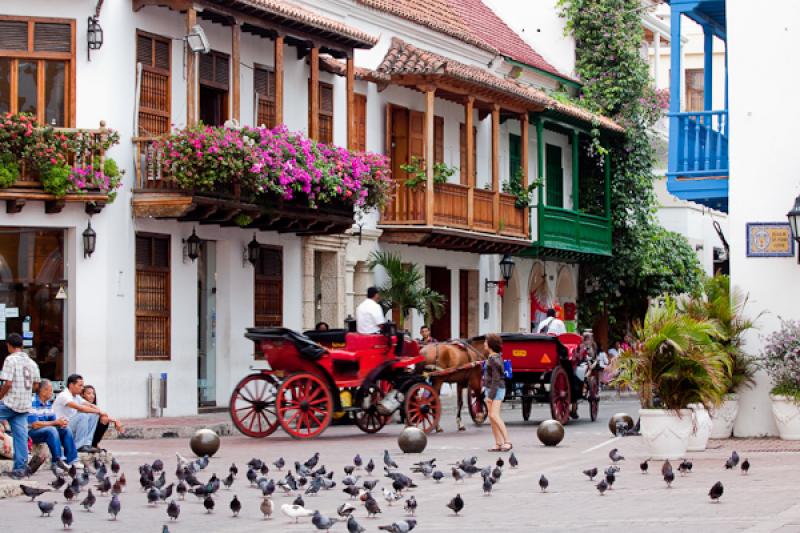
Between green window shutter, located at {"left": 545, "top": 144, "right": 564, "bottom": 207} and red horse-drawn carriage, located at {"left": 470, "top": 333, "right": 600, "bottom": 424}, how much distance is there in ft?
50.2

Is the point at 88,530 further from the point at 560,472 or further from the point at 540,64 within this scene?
the point at 540,64

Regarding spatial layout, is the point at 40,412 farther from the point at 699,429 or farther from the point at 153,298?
the point at 699,429

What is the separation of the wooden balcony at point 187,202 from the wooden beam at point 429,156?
18.1 ft

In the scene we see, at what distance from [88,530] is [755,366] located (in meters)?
10.2

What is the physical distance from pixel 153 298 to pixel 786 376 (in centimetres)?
1051

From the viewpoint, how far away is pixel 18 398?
16.8m

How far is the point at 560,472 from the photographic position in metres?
17.4

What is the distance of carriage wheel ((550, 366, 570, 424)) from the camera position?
82.5ft

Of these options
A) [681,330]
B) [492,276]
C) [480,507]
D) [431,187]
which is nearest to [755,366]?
[681,330]

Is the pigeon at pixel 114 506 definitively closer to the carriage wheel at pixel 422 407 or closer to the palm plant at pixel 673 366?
the palm plant at pixel 673 366

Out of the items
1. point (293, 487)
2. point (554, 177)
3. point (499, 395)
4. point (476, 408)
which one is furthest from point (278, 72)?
point (554, 177)

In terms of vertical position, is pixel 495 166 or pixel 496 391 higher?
pixel 495 166

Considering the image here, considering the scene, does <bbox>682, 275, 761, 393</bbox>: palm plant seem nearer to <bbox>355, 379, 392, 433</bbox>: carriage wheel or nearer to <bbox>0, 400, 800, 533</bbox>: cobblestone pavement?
<bbox>0, 400, 800, 533</bbox>: cobblestone pavement

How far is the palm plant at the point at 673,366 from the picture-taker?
1819 centimetres
